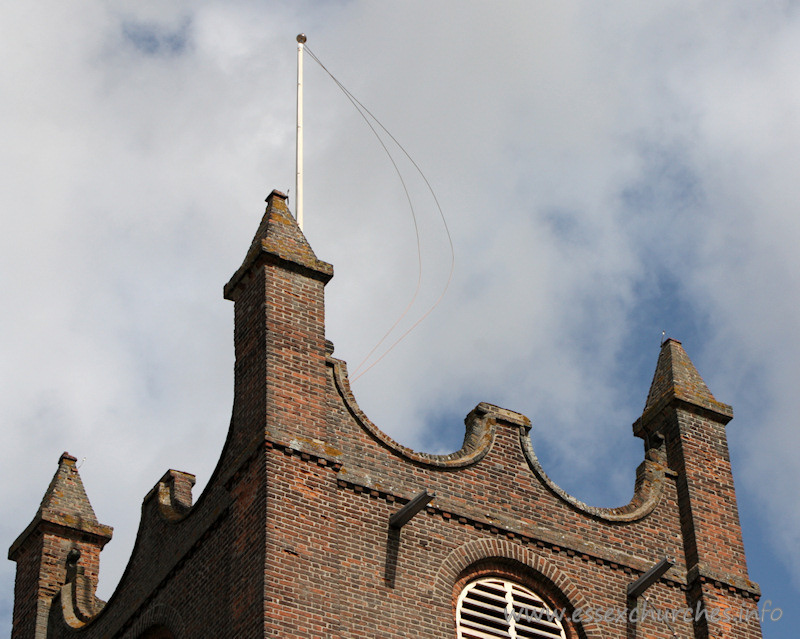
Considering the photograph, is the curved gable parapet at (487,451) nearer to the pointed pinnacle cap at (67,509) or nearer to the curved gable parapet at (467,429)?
the curved gable parapet at (467,429)

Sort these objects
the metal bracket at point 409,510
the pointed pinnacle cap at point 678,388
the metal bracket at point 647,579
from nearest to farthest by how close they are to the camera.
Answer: the metal bracket at point 409,510 < the metal bracket at point 647,579 < the pointed pinnacle cap at point 678,388

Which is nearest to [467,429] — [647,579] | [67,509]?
[647,579]

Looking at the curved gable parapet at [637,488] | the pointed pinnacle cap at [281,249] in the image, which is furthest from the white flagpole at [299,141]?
the curved gable parapet at [637,488]

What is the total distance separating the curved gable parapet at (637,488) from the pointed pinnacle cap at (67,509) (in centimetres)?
797

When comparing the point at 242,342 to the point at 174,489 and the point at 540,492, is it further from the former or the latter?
the point at 540,492

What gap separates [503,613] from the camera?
2327 centimetres

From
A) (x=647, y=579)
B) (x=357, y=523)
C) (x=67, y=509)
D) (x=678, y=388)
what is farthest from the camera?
(x=67, y=509)

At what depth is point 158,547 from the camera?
81.6 ft

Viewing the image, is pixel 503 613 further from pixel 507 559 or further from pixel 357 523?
pixel 357 523

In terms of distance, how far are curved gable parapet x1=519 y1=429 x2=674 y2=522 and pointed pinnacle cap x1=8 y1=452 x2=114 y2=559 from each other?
7.97 m

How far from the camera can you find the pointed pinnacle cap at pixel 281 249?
24.3m

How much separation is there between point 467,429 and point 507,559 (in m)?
2.36

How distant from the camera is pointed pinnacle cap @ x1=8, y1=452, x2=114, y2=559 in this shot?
2859 centimetres

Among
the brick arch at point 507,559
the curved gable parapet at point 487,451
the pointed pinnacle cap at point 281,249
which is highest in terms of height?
the pointed pinnacle cap at point 281,249
